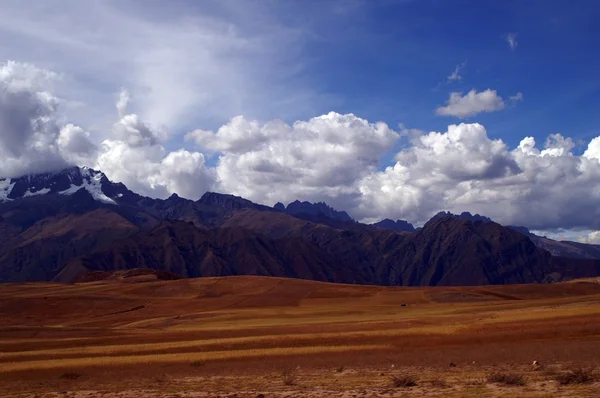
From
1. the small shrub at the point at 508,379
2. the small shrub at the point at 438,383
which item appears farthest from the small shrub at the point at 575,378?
the small shrub at the point at 438,383

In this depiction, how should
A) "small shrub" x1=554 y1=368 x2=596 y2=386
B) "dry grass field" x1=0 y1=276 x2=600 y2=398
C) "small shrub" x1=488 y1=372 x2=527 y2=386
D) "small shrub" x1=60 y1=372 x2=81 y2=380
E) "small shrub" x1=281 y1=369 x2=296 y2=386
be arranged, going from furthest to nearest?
"small shrub" x1=60 y1=372 x2=81 y2=380
"small shrub" x1=281 y1=369 x2=296 y2=386
"dry grass field" x1=0 y1=276 x2=600 y2=398
"small shrub" x1=488 y1=372 x2=527 y2=386
"small shrub" x1=554 y1=368 x2=596 y2=386

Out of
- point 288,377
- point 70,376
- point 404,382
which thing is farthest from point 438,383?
point 70,376

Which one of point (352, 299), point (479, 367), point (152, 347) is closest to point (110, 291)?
point (352, 299)

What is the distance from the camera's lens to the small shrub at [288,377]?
84.6ft

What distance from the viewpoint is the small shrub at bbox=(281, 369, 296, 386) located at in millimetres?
25784

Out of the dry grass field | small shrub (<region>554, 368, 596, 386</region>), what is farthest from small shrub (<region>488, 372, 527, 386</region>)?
small shrub (<region>554, 368, 596, 386</region>)

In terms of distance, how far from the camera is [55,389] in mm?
27875

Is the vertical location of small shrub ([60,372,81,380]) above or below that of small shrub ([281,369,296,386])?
below

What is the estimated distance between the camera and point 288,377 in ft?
90.3

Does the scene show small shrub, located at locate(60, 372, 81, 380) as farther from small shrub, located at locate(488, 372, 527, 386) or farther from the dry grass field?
small shrub, located at locate(488, 372, 527, 386)

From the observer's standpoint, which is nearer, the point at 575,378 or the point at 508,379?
the point at 575,378

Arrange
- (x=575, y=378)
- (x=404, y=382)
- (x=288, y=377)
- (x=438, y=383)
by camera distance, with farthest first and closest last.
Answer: (x=288, y=377), (x=438, y=383), (x=404, y=382), (x=575, y=378)

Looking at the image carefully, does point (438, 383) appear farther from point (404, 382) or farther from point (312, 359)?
point (312, 359)

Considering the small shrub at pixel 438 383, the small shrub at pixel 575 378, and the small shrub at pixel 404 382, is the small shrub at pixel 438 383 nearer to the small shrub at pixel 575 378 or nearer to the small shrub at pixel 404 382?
the small shrub at pixel 404 382
